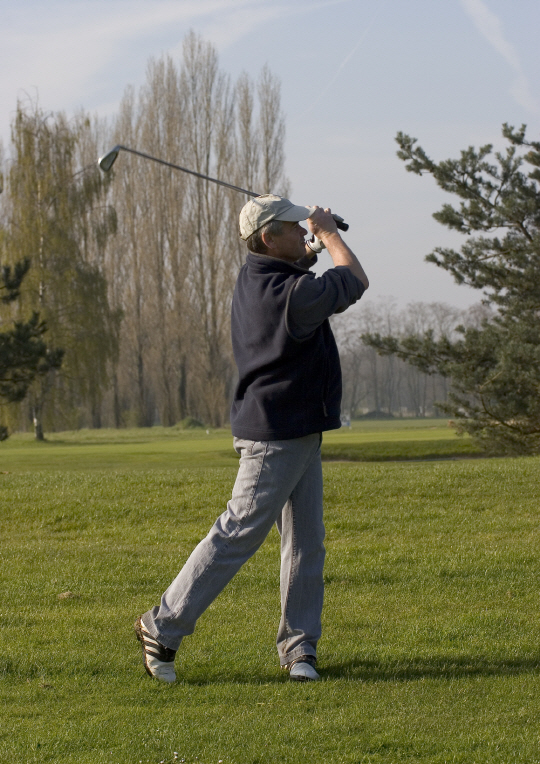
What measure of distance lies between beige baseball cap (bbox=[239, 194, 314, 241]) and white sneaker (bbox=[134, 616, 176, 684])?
1823mm

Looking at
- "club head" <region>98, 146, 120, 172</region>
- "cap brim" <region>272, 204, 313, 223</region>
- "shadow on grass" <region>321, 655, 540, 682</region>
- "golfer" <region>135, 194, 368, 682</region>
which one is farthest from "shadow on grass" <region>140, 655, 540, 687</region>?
"club head" <region>98, 146, 120, 172</region>

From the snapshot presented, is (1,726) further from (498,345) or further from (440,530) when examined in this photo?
(498,345)

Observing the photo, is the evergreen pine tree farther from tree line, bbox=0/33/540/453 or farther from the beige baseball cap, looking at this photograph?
the beige baseball cap

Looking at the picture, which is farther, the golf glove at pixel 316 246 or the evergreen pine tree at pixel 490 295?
the evergreen pine tree at pixel 490 295

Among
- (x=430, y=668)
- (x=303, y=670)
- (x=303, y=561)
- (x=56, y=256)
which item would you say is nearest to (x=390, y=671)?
(x=430, y=668)

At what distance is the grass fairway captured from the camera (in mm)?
3080

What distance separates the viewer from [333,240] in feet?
13.3

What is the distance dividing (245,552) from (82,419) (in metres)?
58.9

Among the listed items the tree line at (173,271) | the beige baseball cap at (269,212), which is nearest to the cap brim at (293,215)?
the beige baseball cap at (269,212)

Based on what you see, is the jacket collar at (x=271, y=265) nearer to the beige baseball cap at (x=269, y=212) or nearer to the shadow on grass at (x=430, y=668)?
the beige baseball cap at (x=269, y=212)

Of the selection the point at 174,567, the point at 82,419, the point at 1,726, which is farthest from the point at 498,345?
the point at 82,419

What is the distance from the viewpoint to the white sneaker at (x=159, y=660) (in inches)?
152

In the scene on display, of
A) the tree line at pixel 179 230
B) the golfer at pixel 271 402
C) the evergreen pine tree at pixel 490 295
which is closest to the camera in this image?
the golfer at pixel 271 402

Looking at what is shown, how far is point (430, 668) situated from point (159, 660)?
121 centimetres
